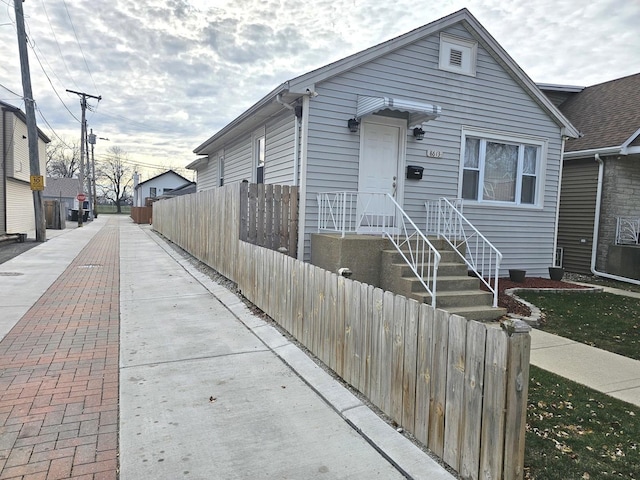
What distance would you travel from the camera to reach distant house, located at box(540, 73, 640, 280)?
1128 centimetres

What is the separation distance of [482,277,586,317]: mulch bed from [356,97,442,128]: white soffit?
3.59 m

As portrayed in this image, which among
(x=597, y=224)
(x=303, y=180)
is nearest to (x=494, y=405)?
(x=303, y=180)

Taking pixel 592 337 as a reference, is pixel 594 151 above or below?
above

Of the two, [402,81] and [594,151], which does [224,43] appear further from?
[594,151]

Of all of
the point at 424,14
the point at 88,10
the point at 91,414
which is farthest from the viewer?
the point at 88,10

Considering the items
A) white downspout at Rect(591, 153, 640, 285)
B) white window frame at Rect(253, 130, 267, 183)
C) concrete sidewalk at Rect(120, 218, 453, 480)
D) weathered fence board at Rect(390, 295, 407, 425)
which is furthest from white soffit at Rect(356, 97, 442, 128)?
white downspout at Rect(591, 153, 640, 285)

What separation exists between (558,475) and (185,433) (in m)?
2.39

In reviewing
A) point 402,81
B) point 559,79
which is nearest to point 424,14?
point 402,81

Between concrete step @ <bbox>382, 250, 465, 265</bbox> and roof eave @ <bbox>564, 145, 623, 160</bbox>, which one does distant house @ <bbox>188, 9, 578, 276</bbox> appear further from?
roof eave @ <bbox>564, 145, 623, 160</bbox>

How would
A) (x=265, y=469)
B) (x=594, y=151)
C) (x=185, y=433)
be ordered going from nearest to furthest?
(x=265, y=469), (x=185, y=433), (x=594, y=151)

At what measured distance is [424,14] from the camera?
10.3 m

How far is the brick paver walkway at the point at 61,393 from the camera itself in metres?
2.58

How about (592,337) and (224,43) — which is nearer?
(592,337)

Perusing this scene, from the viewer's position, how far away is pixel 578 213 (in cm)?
1241
